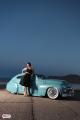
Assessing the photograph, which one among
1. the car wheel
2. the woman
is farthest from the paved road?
the woman

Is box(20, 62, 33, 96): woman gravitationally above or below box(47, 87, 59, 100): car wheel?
above

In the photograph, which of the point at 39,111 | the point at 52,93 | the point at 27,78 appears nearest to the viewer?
the point at 39,111

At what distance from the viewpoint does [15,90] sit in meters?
18.6

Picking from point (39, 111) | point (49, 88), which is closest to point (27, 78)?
point (49, 88)

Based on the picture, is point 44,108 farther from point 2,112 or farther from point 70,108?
point 2,112

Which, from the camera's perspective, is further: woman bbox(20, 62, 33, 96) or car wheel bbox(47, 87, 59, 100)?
woman bbox(20, 62, 33, 96)

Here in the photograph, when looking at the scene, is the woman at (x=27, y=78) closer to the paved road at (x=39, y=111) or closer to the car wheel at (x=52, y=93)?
the car wheel at (x=52, y=93)

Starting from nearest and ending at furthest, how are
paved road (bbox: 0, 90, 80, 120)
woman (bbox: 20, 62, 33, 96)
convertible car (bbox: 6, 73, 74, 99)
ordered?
paved road (bbox: 0, 90, 80, 120) < convertible car (bbox: 6, 73, 74, 99) < woman (bbox: 20, 62, 33, 96)

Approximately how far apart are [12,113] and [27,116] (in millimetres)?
677

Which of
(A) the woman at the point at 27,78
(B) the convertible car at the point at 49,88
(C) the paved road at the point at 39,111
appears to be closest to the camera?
(C) the paved road at the point at 39,111

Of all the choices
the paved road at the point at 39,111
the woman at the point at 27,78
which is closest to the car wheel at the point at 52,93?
the woman at the point at 27,78

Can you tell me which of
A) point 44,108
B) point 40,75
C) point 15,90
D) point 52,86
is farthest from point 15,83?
point 44,108

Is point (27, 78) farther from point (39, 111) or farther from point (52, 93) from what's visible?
point (39, 111)

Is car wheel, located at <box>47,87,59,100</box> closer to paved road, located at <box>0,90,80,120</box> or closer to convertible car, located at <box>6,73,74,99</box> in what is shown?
convertible car, located at <box>6,73,74,99</box>
